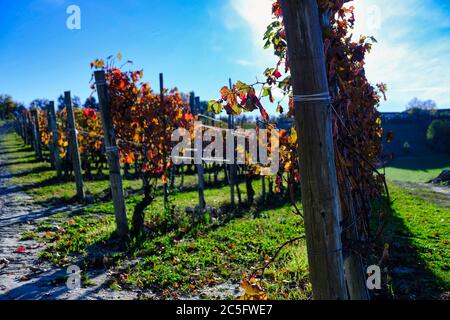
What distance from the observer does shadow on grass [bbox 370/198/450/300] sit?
4.23 m

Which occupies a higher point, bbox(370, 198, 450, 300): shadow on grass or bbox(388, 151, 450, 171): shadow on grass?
bbox(370, 198, 450, 300): shadow on grass

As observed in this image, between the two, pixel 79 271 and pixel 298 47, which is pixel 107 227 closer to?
pixel 79 271

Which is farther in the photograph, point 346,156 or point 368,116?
point 368,116

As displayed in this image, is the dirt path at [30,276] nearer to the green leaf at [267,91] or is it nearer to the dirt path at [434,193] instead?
the green leaf at [267,91]

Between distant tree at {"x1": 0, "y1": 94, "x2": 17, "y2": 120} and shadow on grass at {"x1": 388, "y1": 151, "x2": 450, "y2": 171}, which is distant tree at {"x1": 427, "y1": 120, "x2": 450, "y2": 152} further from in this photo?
distant tree at {"x1": 0, "y1": 94, "x2": 17, "y2": 120}

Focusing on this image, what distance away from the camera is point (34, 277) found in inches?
181

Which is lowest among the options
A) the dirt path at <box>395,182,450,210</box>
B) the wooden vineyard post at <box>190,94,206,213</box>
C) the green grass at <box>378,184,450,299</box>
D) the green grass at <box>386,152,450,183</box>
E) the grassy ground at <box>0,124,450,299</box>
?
the green grass at <box>386,152,450,183</box>

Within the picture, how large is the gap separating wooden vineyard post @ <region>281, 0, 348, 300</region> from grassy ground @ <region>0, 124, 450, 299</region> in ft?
8.90

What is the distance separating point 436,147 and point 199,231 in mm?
37985

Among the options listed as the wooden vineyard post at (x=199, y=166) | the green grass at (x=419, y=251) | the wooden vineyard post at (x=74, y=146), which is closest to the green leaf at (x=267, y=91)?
the green grass at (x=419, y=251)

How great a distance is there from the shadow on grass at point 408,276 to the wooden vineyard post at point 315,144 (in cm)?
300

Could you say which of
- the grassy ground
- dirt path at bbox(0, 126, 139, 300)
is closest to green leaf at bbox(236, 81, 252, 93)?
the grassy ground
